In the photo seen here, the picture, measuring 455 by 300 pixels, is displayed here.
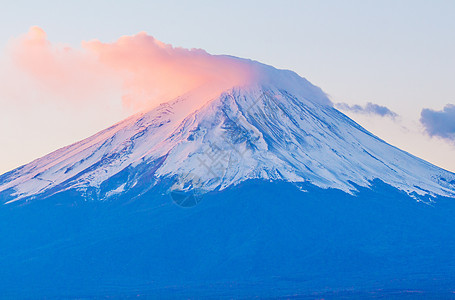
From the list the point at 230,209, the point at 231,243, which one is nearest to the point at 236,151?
the point at 230,209

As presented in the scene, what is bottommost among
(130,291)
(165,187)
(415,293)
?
(415,293)

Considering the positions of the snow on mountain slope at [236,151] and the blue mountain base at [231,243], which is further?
the snow on mountain slope at [236,151]

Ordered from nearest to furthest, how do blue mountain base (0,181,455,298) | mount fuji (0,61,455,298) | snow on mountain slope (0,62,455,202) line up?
blue mountain base (0,181,455,298)
mount fuji (0,61,455,298)
snow on mountain slope (0,62,455,202)

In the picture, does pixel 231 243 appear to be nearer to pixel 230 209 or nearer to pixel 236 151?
pixel 230 209

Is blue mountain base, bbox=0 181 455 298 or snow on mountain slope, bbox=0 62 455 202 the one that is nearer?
blue mountain base, bbox=0 181 455 298

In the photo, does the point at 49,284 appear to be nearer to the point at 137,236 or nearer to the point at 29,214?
the point at 137,236

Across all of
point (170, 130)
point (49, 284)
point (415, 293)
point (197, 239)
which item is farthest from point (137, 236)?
point (415, 293)
